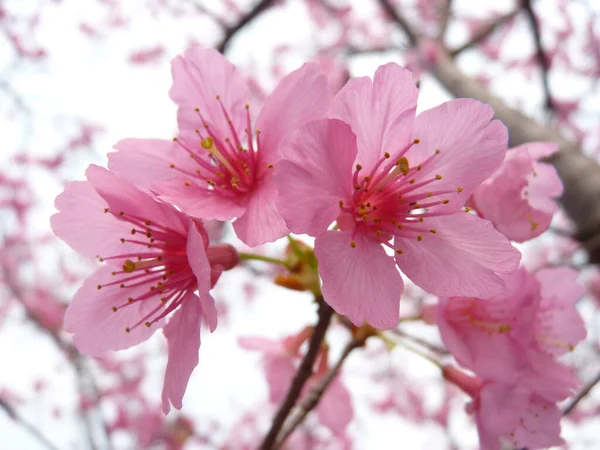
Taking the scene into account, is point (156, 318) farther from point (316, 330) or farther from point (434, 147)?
point (434, 147)

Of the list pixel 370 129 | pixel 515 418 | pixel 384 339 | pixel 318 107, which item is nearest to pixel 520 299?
pixel 515 418

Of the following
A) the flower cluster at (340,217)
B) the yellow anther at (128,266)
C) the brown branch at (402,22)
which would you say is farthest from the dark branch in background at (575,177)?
the yellow anther at (128,266)

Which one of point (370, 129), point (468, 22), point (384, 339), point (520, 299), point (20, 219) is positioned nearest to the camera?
point (370, 129)

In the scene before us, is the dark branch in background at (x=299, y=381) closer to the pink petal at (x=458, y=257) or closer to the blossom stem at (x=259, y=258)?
the blossom stem at (x=259, y=258)

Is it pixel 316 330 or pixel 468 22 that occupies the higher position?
pixel 316 330

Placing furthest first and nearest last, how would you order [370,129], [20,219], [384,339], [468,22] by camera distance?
[468,22]
[20,219]
[384,339]
[370,129]

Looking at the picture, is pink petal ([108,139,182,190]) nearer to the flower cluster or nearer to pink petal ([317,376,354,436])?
the flower cluster

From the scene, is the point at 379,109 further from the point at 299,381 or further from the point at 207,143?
the point at 299,381
